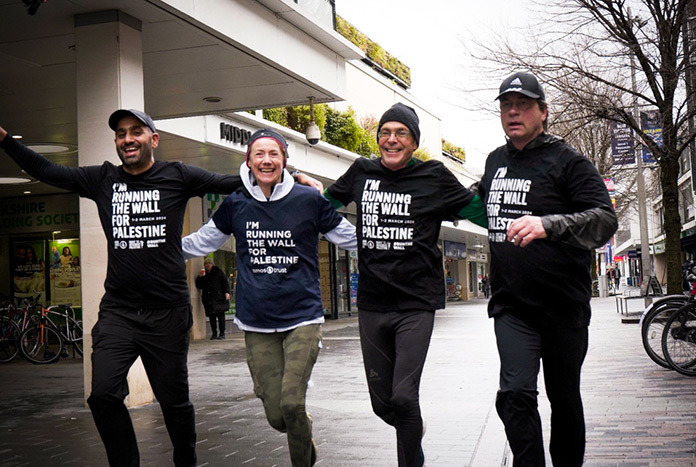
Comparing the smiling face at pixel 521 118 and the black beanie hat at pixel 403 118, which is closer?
the smiling face at pixel 521 118

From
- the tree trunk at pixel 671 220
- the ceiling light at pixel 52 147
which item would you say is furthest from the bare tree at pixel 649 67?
the ceiling light at pixel 52 147

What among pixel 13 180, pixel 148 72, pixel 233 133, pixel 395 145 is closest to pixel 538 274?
pixel 395 145

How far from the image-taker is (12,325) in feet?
54.5

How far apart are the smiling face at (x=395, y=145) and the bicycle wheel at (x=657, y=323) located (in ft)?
20.2

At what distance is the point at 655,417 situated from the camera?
7.14 metres

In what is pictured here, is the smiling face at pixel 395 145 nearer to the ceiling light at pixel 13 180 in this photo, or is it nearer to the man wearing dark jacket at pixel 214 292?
the man wearing dark jacket at pixel 214 292

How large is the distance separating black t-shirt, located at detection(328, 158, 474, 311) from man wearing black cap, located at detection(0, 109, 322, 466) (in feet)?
2.97

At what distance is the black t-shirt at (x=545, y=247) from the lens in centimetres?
427

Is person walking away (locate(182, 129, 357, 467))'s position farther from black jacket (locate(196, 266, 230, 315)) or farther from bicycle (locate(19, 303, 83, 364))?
black jacket (locate(196, 266, 230, 315))

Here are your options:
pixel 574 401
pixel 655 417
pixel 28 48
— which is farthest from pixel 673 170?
pixel 574 401

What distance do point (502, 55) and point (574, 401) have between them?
1581 centimetres

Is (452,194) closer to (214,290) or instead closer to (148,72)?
(148,72)

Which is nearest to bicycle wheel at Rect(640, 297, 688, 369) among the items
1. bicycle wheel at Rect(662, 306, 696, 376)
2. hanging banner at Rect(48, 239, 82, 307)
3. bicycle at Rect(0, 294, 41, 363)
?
bicycle wheel at Rect(662, 306, 696, 376)

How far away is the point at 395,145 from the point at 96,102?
535 cm
